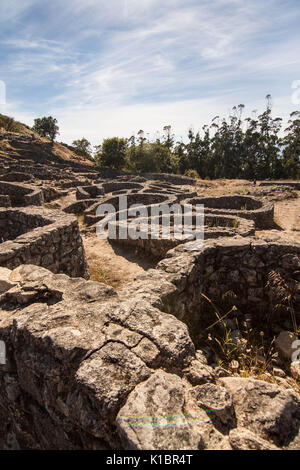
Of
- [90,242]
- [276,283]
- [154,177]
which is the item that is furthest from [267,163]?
[276,283]

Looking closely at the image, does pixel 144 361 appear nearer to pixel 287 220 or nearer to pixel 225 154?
pixel 287 220

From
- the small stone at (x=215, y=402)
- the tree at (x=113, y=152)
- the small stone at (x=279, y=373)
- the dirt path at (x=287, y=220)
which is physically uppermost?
the tree at (x=113, y=152)

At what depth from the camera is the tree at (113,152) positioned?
4428 cm

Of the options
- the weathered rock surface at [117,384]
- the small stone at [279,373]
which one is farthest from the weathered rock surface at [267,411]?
the small stone at [279,373]

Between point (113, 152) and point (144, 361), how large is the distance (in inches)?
1798

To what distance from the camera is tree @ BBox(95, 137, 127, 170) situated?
44.3 meters

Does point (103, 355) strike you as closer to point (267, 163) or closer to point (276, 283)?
point (276, 283)

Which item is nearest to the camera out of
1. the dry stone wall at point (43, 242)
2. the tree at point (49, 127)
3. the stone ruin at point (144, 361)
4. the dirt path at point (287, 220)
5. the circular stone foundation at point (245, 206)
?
the stone ruin at point (144, 361)

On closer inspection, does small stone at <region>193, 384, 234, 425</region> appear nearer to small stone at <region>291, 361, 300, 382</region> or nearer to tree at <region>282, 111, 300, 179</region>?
small stone at <region>291, 361, 300, 382</region>

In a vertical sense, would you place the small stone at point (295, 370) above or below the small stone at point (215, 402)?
below

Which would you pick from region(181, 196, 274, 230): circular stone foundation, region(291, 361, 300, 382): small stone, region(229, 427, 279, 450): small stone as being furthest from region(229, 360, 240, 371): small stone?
region(181, 196, 274, 230): circular stone foundation

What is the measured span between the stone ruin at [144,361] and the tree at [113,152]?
4289cm

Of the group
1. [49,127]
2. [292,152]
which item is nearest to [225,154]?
[292,152]

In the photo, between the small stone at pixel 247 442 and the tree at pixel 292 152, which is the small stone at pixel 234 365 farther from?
the tree at pixel 292 152
